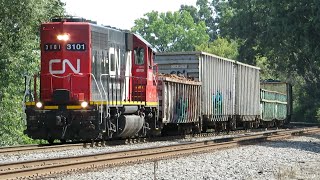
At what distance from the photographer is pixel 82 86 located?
1728 centimetres

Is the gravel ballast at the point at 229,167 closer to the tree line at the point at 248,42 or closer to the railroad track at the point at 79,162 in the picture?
the railroad track at the point at 79,162

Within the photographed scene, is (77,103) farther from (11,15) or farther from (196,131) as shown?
(196,131)

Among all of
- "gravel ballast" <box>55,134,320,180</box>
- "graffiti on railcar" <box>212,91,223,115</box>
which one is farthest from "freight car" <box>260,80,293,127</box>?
"gravel ballast" <box>55,134,320,180</box>

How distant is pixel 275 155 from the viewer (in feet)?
53.3

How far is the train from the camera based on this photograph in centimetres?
1677

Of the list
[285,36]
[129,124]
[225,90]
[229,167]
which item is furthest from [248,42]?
[229,167]

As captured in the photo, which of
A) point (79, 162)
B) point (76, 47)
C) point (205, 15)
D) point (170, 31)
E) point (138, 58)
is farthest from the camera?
point (205, 15)

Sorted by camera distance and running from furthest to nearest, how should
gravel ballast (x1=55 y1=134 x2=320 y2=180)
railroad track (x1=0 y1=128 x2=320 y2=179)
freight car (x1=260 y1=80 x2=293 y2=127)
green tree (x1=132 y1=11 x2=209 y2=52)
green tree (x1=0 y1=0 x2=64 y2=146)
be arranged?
green tree (x1=132 y1=11 x2=209 y2=52) < freight car (x1=260 y1=80 x2=293 y2=127) < green tree (x1=0 y1=0 x2=64 y2=146) < gravel ballast (x1=55 y1=134 x2=320 y2=180) < railroad track (x1=0 y1=128 x2=320 y2=179)

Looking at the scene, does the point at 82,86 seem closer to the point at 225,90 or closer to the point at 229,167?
the point at 229,167

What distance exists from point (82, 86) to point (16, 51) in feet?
28.7

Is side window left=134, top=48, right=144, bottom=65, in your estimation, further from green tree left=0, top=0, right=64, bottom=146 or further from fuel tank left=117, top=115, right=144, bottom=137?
green tree left=0, top=0, right=64, bottom=146

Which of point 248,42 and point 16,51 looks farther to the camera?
point 248,42

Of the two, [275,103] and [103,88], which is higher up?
[103,88]

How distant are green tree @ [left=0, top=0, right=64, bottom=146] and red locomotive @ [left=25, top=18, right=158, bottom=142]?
6361mm
